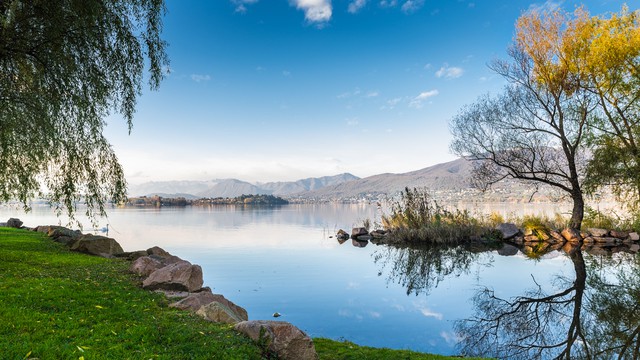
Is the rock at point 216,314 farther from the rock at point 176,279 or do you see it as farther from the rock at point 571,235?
the rock at point 571,235

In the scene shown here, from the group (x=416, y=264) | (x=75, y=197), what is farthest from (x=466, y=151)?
(x=75, y=197)

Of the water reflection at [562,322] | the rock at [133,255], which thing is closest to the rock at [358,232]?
the water reflection at [562,322]

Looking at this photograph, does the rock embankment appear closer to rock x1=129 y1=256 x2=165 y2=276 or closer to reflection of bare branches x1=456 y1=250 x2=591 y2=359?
rock x1=129 y1=256 x2=165 y2=276

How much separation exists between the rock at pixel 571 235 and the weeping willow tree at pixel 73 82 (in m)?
22.0

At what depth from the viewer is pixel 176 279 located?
28.6 feet

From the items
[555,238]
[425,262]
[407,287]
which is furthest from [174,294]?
[555,238]

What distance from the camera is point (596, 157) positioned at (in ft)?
67.3

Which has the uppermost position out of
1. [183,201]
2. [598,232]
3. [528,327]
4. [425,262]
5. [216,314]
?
[183,201]

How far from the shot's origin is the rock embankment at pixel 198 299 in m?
5.29

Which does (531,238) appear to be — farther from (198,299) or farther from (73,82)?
(73,82)

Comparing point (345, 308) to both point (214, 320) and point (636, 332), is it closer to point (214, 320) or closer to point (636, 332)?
point (214, 320)

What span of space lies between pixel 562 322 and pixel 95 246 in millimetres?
14807

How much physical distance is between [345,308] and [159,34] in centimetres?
889

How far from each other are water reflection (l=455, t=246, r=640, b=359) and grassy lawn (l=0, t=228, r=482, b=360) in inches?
100
